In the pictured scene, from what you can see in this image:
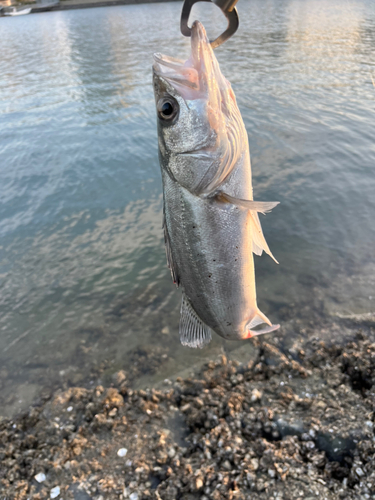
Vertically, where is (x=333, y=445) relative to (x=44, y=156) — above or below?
below

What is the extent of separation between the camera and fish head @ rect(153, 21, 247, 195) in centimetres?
227

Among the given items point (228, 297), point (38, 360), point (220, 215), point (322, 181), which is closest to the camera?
point (220, 215)

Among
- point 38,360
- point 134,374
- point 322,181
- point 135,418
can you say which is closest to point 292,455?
point 135,418

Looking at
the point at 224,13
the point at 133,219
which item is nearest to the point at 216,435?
the point at 224,13

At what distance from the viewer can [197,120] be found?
2.32m

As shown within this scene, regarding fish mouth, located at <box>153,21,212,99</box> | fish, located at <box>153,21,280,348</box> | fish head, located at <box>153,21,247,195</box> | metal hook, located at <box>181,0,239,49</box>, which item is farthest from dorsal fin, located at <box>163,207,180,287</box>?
metal hook, located at <box>181,0,239,49</box>

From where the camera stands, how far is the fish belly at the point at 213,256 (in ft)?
8.35

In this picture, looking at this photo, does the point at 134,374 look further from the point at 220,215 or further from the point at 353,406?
the point at 220,215

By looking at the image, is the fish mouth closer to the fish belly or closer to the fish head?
the fish head

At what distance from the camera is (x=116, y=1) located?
271ft

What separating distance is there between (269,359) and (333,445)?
5.75 feet

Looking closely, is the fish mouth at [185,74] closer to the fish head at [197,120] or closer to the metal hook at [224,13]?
the fish head at [197,120]

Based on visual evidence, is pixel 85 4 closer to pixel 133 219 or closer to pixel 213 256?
pixel 133 219

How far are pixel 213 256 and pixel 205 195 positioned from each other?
18.6 inches
